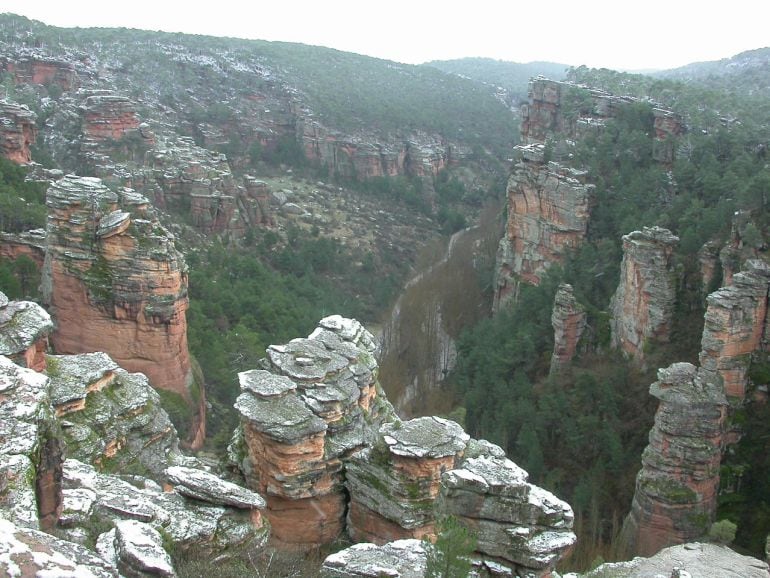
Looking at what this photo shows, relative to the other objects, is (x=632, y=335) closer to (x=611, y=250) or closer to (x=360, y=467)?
(x=611, y=250)

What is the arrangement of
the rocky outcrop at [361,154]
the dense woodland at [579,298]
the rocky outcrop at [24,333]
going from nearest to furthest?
the rocky outcrop at [24,333] → the dense woodland at [579,298] → the rocky outcrop at [361,154]

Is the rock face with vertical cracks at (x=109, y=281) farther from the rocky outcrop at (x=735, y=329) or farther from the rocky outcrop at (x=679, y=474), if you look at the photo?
the rocky outcrop at (x=735, y=329)

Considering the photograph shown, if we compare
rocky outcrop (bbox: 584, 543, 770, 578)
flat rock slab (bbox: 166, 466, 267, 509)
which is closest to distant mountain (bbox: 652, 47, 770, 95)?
rocky outcrop (bbox: 584, 543, 770, 578)

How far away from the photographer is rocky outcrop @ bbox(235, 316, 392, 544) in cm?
1529

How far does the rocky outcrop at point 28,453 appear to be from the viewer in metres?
9.58

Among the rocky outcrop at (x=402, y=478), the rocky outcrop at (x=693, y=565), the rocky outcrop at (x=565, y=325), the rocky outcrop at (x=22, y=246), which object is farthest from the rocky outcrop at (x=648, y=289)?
the rocky outcrop at (x=22, y=246)

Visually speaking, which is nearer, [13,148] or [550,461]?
[550,461]

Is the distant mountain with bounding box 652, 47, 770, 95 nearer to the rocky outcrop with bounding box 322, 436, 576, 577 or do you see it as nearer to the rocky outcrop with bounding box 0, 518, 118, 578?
the rocky outcrop with bounding box 322, 436, 576, 577

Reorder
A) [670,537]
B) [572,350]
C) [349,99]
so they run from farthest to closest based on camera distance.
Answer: [349,99] < [572,350] < [670,537]

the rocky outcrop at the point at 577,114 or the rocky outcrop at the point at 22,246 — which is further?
the rocky outcrop at the point at 577,114

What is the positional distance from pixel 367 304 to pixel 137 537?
4675 centimetres

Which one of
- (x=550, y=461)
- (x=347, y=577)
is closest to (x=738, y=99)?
(x=550, y=461)

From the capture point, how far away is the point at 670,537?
1033 inches

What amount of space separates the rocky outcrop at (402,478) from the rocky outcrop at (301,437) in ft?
1.83
